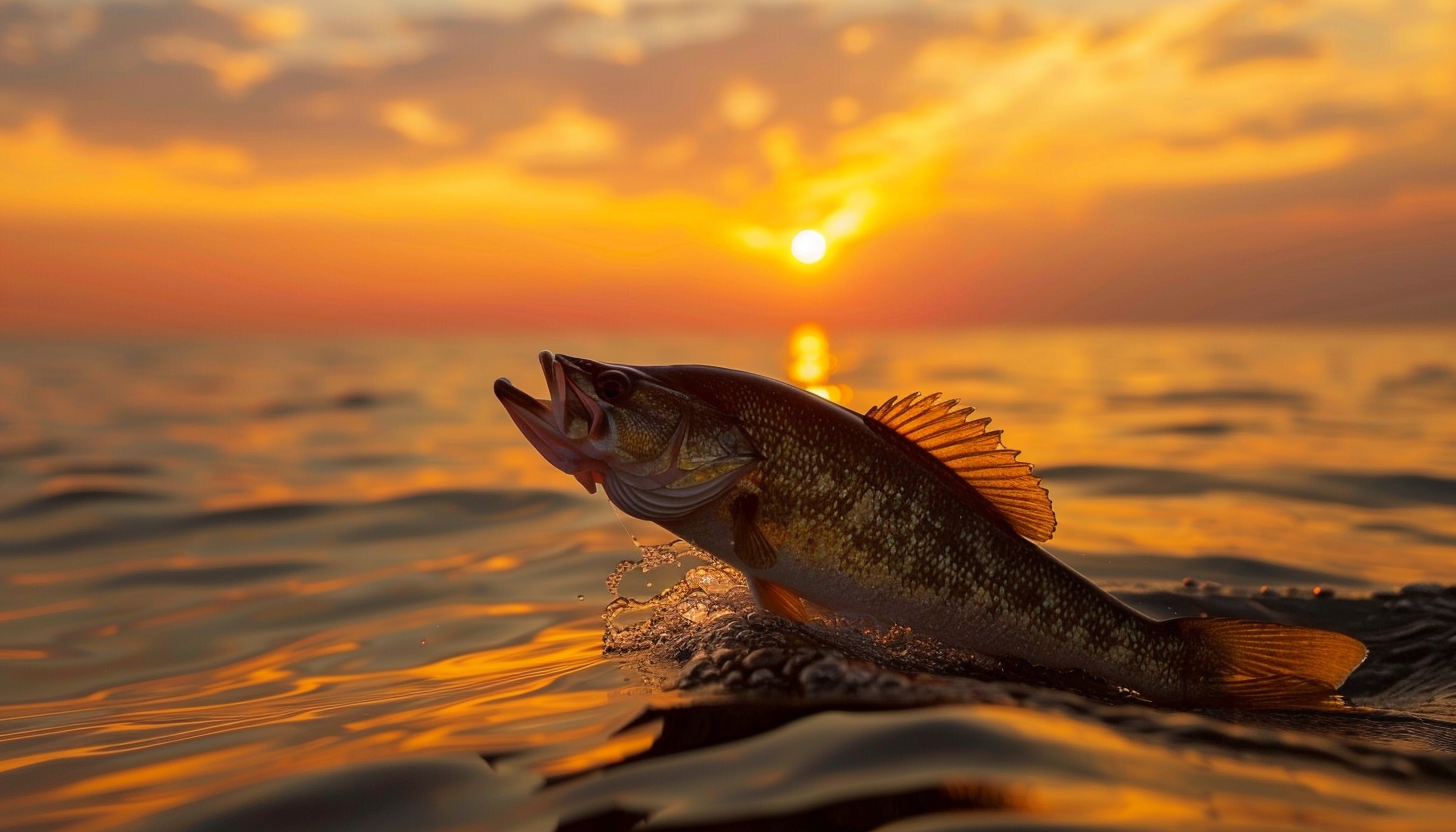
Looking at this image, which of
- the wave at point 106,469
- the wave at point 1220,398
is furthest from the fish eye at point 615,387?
the wave at point 1220,398

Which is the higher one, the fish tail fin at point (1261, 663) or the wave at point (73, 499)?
the wave at point (73, 499)

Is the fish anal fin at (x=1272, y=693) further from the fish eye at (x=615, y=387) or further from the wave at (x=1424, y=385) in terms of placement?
the wave at (x=1424, y=385)

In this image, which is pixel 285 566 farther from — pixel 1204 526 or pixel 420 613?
pixel 1204 526

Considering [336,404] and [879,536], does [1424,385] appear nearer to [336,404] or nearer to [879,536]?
[336,404]

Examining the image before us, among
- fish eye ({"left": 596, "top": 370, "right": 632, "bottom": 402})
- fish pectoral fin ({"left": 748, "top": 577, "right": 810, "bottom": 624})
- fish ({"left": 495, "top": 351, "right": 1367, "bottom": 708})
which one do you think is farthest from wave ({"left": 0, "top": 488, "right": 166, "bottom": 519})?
fish pectoral fin ({"left": 748, "top": 577, "right": 810, "bottom": 624})

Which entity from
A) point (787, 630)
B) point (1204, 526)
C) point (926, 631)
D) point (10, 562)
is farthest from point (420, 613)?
point (1204, 526)
